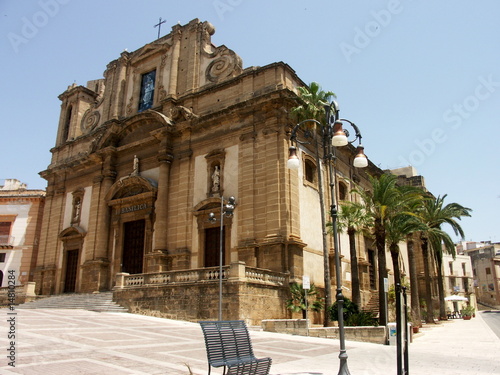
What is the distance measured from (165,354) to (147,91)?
26365 mm

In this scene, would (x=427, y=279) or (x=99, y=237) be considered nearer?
(x=427, y=279)

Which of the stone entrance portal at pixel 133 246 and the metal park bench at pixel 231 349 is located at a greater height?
the stone entrance portal at pixel 133 246

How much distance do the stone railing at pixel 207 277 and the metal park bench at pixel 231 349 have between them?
1089 cm

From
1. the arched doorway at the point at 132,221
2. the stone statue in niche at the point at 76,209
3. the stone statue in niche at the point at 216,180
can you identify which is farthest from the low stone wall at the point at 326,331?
the stone statue in niche at the point at 76,209

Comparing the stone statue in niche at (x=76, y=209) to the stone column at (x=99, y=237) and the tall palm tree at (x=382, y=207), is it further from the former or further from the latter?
the tall palm tree at (x=382, y=207)

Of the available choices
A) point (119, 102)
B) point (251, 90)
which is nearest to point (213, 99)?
point (251, 90)

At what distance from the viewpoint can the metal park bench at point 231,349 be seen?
6555mm

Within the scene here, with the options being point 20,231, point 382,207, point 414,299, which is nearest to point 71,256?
point 20,231

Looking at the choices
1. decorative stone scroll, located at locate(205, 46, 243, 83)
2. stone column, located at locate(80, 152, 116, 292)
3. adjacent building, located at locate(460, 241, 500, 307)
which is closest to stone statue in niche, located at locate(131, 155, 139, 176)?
stone column, located at locate(80, 152, 116, 292)

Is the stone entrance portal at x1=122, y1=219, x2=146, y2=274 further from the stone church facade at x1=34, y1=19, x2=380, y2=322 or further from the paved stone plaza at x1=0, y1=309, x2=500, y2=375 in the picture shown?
the paved stone plaza at x1=0, y1=309, x2=500, y2=375

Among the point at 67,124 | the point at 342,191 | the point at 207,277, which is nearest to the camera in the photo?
the point at 207,277

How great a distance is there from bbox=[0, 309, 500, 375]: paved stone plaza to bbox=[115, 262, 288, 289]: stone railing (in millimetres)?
3374

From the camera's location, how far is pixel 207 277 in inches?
751

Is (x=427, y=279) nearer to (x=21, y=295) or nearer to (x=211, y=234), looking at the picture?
(x=211, y=234)
